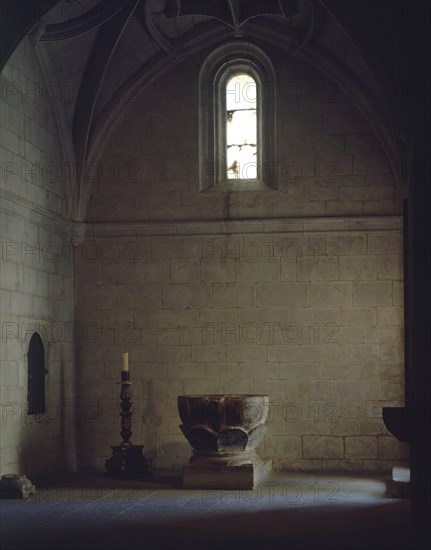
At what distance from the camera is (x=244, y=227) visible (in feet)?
36.0

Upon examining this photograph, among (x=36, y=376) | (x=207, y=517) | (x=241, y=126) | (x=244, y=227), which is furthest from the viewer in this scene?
(x=241, y=126)

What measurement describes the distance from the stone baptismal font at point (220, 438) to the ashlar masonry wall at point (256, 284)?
169 centimetres

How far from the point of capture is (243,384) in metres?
10.8

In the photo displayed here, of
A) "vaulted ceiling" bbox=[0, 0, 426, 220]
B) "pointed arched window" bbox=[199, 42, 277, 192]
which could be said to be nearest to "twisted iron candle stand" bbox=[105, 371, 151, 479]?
"vaulted ceiling" bbox=[0, 0, 426, 220]

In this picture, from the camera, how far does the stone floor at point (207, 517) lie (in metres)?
6.04

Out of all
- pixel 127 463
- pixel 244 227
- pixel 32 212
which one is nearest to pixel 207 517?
pixel 127 463

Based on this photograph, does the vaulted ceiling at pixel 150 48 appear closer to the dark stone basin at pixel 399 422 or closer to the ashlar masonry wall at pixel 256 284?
the ashlar masonry wall at pixel 256 284

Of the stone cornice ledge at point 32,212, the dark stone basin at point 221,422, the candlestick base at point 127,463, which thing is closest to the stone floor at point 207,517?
the candlestick base at point 127,463

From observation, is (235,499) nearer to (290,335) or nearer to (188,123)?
(290,335)

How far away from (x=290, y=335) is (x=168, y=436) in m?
1.97

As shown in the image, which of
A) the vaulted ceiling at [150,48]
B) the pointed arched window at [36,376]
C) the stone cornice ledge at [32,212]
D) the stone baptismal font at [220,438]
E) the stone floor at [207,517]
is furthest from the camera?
the vaulted ceiling at [150,48]

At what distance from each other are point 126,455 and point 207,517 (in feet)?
9.56

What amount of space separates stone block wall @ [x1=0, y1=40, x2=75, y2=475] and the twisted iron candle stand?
0.83 metres

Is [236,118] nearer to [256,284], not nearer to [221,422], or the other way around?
[256,284]
